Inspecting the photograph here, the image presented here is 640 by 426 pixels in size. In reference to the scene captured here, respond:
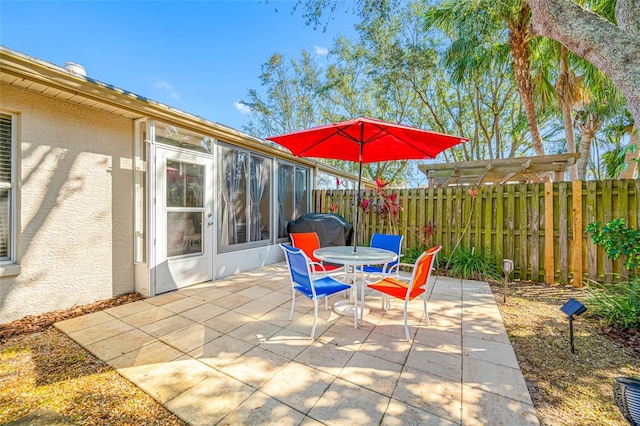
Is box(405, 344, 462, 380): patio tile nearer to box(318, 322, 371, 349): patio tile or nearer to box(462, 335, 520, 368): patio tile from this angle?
box(462, 335, 520, 368): patio tile

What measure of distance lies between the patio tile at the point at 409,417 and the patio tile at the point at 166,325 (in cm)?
227

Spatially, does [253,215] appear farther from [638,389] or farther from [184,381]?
[638,389]

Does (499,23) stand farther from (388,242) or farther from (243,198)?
(243,198)

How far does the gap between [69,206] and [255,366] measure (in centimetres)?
310

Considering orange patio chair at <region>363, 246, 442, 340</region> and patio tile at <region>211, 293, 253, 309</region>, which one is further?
patio tile at <region>211, 293, 253, 309</region>

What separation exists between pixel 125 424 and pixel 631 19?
601 cm

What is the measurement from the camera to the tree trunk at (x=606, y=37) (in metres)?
2.88

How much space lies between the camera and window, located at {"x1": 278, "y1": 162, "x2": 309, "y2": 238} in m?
6.47

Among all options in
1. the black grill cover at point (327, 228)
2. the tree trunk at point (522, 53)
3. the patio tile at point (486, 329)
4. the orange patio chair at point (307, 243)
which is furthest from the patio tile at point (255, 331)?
the tree trunk at point (522, 53)

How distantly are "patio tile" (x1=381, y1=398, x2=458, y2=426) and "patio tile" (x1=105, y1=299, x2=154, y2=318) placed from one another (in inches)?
123

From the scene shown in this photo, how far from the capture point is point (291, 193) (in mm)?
6863

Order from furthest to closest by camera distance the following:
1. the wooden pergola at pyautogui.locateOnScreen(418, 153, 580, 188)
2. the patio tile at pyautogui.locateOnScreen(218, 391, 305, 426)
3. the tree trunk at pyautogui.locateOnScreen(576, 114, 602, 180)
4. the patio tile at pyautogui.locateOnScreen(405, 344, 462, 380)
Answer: the tree trunk at pyautogui.locateOnScreen(576, 114, 602, 180)
the wooden pergola at pyautogui.locateOnScreen(418, 153, 580, 188)
the patio tile at pyautogui.locateOnScreen(405, 344, 462, 380)
the patio tile at pyautogui.locateOnScreen(218, 391, 305, 426)

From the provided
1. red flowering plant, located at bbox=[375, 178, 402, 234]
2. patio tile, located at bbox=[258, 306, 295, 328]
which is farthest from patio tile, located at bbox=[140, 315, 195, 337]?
red flowering plant, located at bbox=[375, 178, 402, 234]

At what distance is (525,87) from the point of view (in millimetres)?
6656
